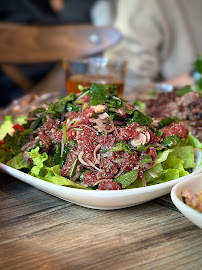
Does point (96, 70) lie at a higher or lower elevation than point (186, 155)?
higher

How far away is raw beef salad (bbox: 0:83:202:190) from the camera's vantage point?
1.34m

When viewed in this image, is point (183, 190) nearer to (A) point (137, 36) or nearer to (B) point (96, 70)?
(B) point (96, 70)

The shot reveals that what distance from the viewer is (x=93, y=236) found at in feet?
3.86

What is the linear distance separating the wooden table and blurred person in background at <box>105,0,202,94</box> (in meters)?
3.33

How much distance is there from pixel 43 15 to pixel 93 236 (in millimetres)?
4107

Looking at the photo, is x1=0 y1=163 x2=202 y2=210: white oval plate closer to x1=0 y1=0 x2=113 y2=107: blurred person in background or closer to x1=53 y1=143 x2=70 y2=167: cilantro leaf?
x1=53 y1=143 x2=70 y2=167: cilantro leaf

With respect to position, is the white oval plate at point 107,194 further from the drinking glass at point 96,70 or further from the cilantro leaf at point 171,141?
the drinking glass at point 96,70

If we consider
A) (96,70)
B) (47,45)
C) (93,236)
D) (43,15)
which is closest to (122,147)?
(93,236)

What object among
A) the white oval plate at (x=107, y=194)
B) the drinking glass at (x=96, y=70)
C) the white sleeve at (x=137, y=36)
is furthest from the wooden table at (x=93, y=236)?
the white sleeve at (x=137, y=36)

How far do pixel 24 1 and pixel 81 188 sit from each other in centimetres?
384

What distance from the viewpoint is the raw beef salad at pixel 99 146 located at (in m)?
1.34

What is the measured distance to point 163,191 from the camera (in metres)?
1.28

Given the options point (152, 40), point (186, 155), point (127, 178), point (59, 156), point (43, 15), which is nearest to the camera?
point (127, 178)

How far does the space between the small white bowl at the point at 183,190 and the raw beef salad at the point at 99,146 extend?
127mm
